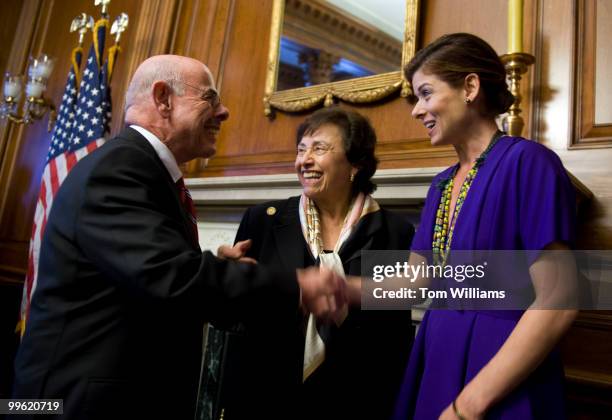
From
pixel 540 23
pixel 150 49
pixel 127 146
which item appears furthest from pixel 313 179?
pixel 150 49

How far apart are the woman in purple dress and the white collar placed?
666 millimetres

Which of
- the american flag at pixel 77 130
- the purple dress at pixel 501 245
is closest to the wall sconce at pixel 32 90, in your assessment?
the american flag at pixel 77 130

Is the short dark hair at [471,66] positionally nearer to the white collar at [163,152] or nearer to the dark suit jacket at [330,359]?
the dark suit jacket at [330,359]

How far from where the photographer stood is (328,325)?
1445 millimetres

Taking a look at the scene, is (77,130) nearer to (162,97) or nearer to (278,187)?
(278,187)

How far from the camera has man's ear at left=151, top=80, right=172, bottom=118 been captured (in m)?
1.33

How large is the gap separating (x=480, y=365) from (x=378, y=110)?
161 centimetres

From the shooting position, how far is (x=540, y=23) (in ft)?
6.46

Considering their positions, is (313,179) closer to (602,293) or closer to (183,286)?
(183,286)

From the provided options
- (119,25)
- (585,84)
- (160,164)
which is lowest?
(160,164)

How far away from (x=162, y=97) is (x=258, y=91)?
5.34ft

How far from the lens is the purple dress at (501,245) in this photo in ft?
3.14

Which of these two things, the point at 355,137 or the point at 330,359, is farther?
the point at 355,137

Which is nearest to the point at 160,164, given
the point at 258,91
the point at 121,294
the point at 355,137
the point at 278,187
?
the point at 121,294
